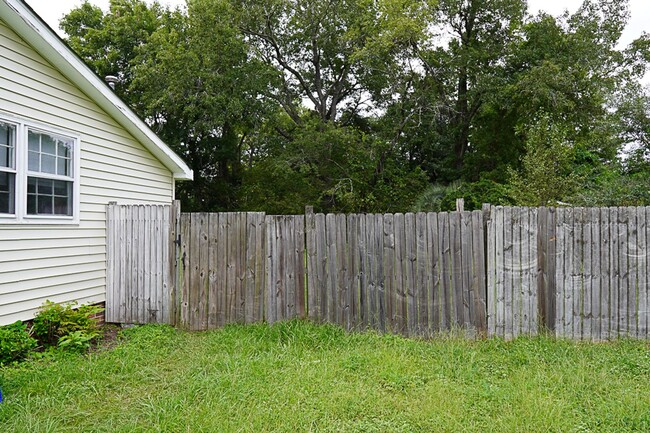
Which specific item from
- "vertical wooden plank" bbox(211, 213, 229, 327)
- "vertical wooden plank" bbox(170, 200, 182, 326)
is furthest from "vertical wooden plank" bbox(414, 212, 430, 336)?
"vertical wooden plank" bbox(170, 200, 182, 326)

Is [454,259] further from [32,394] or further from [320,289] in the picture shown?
[32,394]

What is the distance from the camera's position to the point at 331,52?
19.7m

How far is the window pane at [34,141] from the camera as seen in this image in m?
5.00

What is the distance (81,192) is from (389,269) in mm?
4432

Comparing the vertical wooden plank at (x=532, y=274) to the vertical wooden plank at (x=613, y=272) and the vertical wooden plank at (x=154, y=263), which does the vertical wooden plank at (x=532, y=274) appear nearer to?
the vertical wooden plank at (x=613, y=272)

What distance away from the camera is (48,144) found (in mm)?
5277

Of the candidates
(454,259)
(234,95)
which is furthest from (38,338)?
(234,95)

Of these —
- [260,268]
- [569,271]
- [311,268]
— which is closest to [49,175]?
[260,268]

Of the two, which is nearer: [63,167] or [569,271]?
[569,271]

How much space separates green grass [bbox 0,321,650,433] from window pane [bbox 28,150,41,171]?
2410 millimetres

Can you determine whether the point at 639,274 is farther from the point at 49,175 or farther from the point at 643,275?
the point at 49,175

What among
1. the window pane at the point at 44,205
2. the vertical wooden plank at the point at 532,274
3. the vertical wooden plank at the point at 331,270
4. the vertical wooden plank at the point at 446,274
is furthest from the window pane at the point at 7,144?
the vertical wooden plank at the point at 532,274

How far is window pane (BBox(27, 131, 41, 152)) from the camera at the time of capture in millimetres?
5000

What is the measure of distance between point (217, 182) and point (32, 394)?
1789cm
